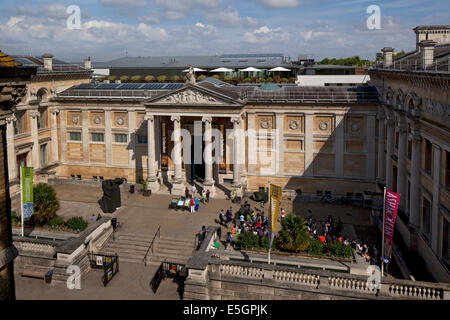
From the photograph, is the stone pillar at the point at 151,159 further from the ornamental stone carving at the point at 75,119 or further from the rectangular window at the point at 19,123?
the rectangular window at the point at 19,123

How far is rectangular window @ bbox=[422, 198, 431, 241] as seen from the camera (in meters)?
27.1

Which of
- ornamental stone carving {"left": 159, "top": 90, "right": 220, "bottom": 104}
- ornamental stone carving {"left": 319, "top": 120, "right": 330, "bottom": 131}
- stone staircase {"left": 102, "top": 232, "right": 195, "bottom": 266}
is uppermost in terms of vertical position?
ornamental stone carving {"left": 159, "top": 90, "right": 220, "bottom": 104}

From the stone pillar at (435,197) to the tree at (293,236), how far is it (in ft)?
26.0

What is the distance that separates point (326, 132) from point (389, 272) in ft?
65.5

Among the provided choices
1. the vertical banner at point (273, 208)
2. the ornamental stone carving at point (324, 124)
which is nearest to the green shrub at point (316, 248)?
the vertical banner at point (273, 208)

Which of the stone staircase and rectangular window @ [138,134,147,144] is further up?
rectangular window @ [138,134,147,144]

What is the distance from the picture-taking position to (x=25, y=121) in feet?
153

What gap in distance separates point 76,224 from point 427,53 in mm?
28538

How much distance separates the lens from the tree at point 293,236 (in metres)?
29.1

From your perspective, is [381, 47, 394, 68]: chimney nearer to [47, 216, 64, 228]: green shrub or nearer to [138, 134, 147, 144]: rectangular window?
[138, 134, 147, 144]: rectangular window

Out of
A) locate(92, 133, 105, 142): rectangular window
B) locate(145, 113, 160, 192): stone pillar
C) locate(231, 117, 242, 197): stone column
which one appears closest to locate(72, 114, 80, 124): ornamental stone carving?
locate(92, 133, 105, 142): rectangular window

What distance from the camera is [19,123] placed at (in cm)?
4584

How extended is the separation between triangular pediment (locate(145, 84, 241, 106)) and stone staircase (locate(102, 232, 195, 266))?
1539 cm

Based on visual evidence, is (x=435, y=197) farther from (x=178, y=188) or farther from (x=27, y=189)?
(x=27, y=189)
